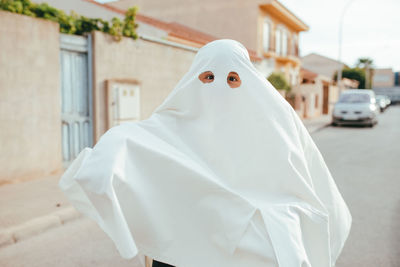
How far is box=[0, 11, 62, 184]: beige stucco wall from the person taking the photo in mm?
5777

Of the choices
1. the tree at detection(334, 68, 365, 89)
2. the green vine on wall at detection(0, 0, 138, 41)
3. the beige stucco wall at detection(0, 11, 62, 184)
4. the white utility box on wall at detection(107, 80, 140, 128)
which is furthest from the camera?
the tree at detection(334, 68, 365, 89)

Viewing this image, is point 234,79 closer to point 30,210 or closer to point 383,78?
point 30,210

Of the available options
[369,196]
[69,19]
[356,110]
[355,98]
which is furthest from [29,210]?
[355,98]

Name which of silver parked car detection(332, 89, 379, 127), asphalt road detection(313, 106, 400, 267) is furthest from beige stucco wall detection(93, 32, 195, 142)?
silver parked car detection(332, 89, 379, 127)

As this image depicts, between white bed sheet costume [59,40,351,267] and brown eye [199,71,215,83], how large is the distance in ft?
0.13

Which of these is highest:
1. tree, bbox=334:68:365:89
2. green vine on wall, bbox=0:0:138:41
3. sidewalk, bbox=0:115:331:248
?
tree, bbox=334:68:365:89

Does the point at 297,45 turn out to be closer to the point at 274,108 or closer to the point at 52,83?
the point at 52,83

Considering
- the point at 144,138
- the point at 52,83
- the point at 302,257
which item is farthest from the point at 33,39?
the point at 302,257

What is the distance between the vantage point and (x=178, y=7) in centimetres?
2481

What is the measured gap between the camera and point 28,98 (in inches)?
240

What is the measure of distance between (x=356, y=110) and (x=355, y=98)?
1.35 meters

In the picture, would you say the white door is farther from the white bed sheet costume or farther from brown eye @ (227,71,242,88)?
brown eye @ (227,71,242,88)

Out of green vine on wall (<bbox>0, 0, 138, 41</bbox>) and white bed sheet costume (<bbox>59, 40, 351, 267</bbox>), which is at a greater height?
green vine on wall (<bbox>0, 0, 138, 41</bbox>)

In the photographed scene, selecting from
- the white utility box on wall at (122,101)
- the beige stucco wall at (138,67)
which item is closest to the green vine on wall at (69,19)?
the beige stucco wall at (138,67)
